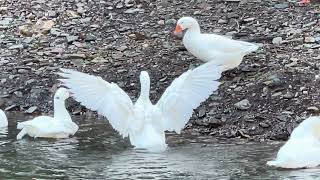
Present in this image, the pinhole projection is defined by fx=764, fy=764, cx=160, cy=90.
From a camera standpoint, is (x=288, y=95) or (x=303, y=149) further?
(x=288, y=95)

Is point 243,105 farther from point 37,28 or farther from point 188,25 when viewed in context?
point 37,28

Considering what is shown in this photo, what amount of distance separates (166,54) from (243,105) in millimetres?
3449

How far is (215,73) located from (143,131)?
1.36m

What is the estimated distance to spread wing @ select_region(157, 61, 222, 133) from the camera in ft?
35.8

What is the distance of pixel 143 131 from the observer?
35.4 ft

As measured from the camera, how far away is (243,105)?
41.0ft

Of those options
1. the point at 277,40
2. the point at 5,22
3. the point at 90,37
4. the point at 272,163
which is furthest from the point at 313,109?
the point at 5,22

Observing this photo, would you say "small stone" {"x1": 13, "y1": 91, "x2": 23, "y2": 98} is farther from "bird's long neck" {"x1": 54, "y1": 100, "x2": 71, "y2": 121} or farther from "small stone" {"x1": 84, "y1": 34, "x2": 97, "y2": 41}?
"small stone" {"x1": 84, "y1": 34, "x2": 97, "y2": 41}

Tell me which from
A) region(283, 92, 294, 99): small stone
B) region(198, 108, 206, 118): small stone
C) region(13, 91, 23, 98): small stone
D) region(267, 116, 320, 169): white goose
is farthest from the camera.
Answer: region(13, 91, 23, 98): small stone

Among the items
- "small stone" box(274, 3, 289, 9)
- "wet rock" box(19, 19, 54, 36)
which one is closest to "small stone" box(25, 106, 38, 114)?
"wet rock" box(19, 19, 54, 36)

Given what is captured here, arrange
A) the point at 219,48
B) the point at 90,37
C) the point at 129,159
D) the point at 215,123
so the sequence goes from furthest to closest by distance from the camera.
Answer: the point at 90,37 < the point at 219,48 < the point at 215,123 < the point at 129,159

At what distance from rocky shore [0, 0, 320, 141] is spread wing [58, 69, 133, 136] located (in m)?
1.44

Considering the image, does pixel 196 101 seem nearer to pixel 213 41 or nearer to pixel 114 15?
pixel 213 41

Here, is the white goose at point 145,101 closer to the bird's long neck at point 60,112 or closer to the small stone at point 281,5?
the bird's long neck at point 60,112
